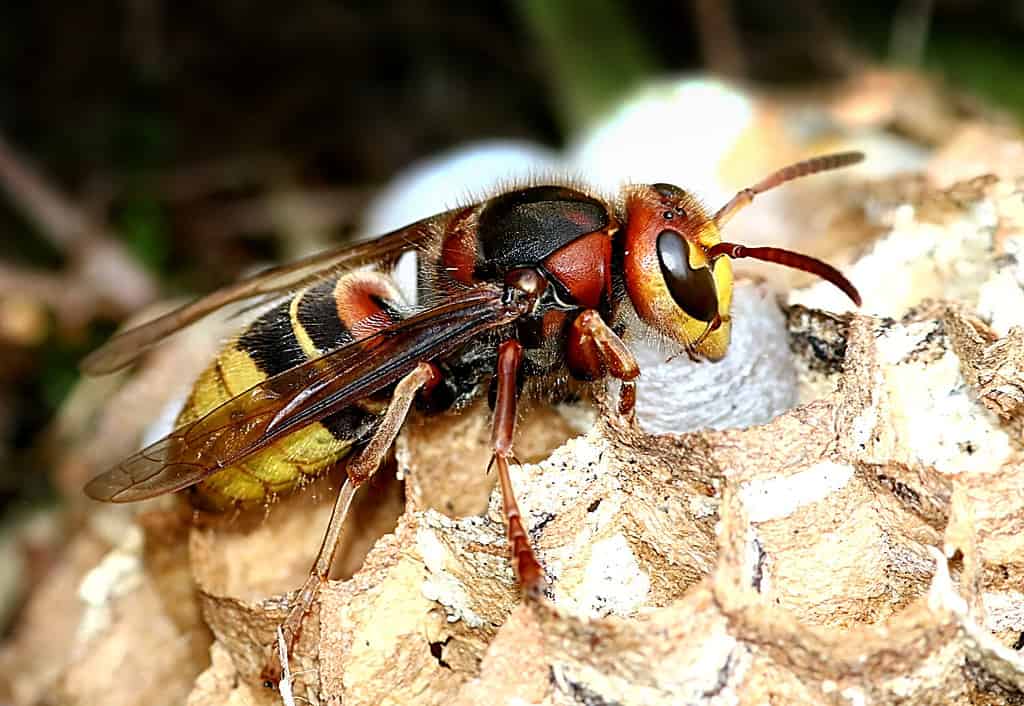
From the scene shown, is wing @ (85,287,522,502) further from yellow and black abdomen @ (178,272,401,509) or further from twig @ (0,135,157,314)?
twig @ (0,135,157,314)

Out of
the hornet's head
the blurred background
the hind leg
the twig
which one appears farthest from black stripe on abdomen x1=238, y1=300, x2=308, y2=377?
the twig

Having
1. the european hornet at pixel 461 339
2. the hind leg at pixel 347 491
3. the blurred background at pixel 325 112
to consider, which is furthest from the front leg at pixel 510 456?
the blurred background at pixel 325 112

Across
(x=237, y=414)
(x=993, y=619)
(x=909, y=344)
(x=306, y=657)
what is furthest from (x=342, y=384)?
(x=993, y=619)

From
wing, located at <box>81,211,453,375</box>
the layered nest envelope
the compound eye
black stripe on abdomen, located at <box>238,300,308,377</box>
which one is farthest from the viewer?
wing, located at <box>81,211,453,375</box>

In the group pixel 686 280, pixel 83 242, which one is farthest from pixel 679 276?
pixel 83 242

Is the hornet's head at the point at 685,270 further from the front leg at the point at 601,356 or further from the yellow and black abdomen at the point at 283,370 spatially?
the yellow and black abdomen at the point at 283,370

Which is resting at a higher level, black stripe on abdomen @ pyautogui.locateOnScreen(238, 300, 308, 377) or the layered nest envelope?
black stripe on abdomen @ pyautogui.locateOnScreen(238, 300, 308, 377)

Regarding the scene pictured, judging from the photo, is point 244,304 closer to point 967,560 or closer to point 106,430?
point 106,430
